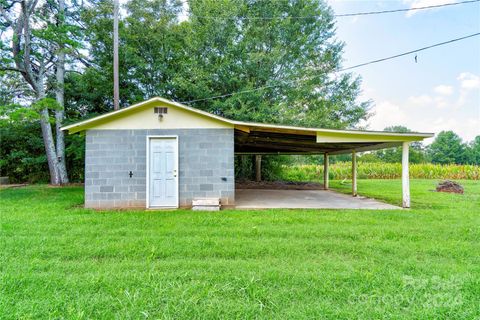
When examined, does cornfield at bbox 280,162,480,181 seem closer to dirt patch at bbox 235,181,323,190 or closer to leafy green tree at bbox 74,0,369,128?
dirt patch at bbox 235,181,323,190

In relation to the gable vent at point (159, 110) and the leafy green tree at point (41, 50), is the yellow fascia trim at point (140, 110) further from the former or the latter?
the leafy green tree at point (41, 50)

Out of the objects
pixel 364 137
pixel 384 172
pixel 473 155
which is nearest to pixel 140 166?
pixel 364 137

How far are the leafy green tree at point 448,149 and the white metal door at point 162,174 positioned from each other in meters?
53.0

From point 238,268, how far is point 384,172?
1935 centimetres

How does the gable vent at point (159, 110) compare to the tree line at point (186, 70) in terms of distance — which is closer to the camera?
the gable vent at point (159, 110)

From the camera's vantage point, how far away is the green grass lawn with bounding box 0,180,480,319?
2.22 meters

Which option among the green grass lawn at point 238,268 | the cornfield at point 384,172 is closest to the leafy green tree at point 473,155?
the cornfield at point 384,172

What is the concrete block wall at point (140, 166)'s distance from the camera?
662cm

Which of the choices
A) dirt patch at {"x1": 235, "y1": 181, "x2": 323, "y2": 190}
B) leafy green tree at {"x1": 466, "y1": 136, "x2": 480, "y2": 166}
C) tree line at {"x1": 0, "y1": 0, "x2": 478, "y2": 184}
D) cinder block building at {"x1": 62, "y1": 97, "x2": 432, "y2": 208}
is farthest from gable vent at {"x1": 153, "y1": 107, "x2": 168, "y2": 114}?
leafy green tree at {"x1": 466, "y1": 136, "x2": 480, "y2": 166}

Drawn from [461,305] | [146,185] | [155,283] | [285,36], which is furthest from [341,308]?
[285,36]

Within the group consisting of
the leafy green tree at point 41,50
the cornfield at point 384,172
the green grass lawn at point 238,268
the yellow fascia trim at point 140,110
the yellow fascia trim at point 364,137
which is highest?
the leafy green tree at point 41,50

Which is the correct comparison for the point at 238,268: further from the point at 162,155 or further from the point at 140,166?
the point at 140,166

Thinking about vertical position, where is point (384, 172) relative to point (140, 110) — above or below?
below

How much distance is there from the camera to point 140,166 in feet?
21.8
